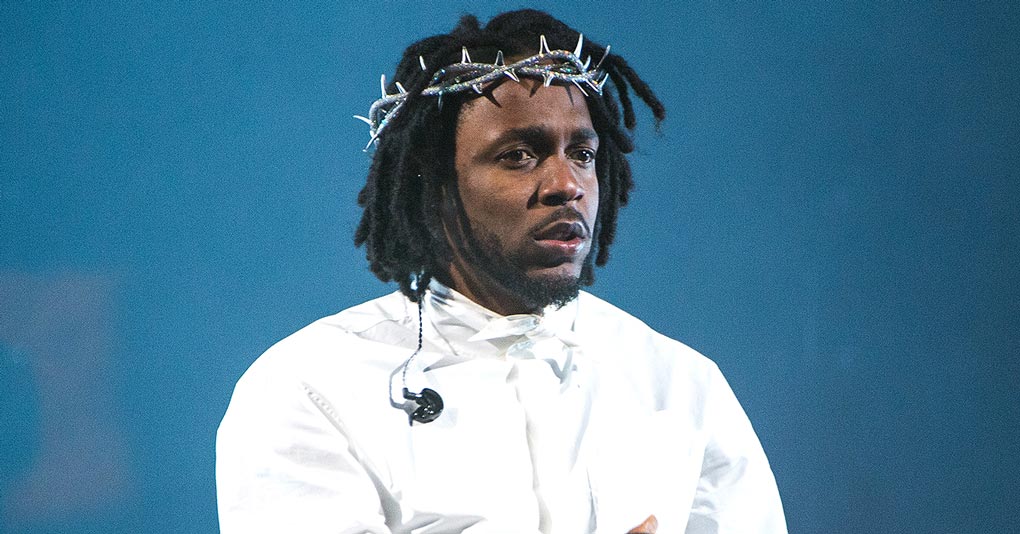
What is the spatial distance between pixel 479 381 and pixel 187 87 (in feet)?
2.13

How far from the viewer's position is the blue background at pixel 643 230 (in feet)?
5.56

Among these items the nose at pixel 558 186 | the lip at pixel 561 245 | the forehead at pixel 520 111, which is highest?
the forehead at pixel 520 111

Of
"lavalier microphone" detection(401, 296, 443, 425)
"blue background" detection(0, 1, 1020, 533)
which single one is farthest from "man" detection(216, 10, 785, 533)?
"blue background" detection(0, 1, 1020, 533)

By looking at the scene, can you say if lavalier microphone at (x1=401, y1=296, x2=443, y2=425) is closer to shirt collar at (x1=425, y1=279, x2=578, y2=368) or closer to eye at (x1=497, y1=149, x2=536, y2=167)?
shirt collar at (x1=425, y1=279, x2=578, y2=368)

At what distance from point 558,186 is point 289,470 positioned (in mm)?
466

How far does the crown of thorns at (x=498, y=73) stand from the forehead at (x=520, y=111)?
0.01m

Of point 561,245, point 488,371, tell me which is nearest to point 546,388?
point 488,371

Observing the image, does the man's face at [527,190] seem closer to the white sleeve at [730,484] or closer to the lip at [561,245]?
the lip at [561,245]

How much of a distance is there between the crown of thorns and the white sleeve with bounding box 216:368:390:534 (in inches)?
15.9

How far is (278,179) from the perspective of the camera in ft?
5.89

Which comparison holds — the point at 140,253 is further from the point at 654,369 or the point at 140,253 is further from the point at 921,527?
the point at 921,527

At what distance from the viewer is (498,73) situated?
1.51 meters

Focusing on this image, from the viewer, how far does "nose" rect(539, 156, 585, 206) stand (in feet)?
4.82

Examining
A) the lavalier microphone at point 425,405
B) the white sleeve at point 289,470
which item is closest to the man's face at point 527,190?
the lavalier microphone at point 425,405
